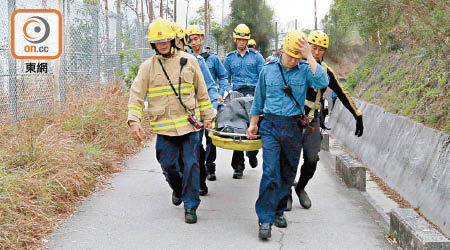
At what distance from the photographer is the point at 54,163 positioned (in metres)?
6.91

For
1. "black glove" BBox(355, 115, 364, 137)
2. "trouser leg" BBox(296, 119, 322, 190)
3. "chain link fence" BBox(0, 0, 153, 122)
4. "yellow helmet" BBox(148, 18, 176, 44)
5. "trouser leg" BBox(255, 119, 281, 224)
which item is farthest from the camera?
"chain link fence" BBox(0, 0, 153, 122)

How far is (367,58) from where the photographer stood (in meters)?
15.3

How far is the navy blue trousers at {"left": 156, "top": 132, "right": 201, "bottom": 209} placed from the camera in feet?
20.3

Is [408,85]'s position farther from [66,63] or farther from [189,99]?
[66,63]

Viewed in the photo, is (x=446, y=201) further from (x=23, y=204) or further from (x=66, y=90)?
(x=66, y=90)

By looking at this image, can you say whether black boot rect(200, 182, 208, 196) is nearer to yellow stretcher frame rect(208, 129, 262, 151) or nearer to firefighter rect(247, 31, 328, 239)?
yellow stretcher frame rect(208, 129, 262, 151)

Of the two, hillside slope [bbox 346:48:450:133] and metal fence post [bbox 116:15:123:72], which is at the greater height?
metal fence post [bbox 116:15:123:72]

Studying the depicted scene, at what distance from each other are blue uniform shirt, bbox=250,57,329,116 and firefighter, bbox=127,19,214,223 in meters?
0.85

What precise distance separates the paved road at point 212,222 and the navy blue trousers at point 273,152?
1.02 ft

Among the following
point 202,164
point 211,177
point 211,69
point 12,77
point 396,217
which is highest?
point 211,69

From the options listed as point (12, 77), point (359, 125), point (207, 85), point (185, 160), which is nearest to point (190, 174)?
point (185, 160)

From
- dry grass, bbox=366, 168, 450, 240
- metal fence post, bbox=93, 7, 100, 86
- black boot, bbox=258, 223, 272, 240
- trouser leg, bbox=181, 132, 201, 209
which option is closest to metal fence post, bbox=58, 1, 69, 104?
metal fence post, bbox=93, 7, 100, 86

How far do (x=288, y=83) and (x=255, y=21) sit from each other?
125ft

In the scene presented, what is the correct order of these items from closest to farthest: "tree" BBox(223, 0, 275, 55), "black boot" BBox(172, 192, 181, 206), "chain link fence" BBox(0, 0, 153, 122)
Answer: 1. "black boot" BBox(172, 192, 181, 206)
2. "chain link fence" BBox(0, 0, 153, 122)
3. "tree" BBox(223, 0, 275, 55)
